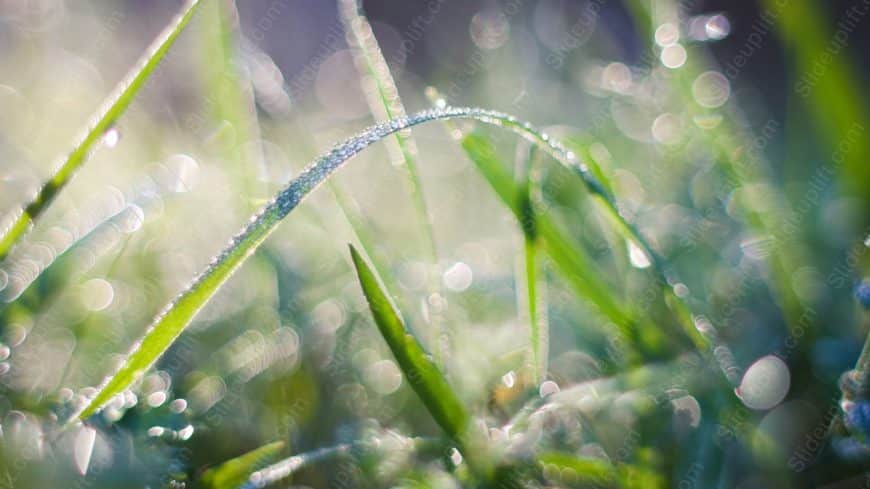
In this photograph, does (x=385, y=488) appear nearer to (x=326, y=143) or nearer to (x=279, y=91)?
(x=279, y=91)

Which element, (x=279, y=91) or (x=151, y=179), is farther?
(x=279, y=91)

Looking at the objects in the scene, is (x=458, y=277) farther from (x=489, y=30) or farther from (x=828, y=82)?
(x=489, y=30)

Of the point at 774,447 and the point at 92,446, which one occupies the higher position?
the point at 92,446

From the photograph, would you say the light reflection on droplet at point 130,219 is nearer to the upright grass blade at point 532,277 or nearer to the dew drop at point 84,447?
the dew drop at point 84,447

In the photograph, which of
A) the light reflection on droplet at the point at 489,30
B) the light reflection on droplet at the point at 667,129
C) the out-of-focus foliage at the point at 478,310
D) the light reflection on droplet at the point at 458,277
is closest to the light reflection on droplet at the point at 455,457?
the out-of-focus foliage at the point at 478,310

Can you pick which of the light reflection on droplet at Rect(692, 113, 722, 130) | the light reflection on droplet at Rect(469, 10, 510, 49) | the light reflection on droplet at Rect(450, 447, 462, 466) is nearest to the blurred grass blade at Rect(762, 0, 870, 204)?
the light reflection on droplet at Rect(692, 113, 722, 130)

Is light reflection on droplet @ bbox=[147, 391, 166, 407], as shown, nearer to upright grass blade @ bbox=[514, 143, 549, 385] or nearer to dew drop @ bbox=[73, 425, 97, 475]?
dew drop @ bbox=[73, 425, 97, 475]

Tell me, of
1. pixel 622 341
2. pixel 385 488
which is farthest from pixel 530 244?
pixel 385 488
